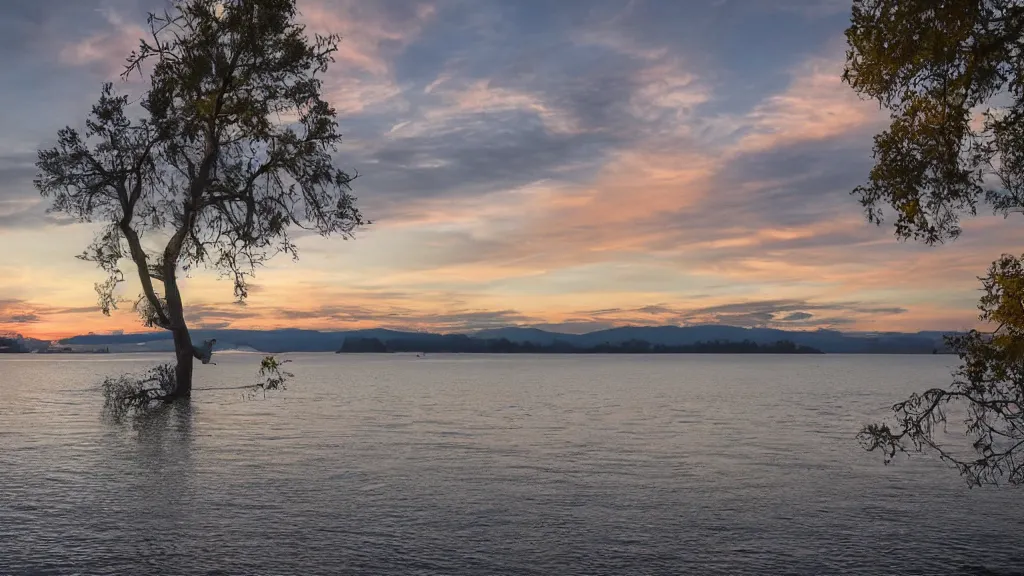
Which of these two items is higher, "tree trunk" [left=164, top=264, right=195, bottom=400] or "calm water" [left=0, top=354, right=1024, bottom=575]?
"tree trunk" [left=164, top=264, right=195, bottom=400]

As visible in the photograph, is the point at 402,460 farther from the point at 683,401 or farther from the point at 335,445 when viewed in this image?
the point at 683,401

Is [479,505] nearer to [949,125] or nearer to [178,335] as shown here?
[949,125]

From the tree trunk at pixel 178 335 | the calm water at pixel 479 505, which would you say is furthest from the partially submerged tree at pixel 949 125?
the tree trunk at pixel 178 335

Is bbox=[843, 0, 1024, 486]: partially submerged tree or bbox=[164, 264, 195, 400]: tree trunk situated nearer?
bbox=[843, 0, 1024, 486]: partially submerged tree

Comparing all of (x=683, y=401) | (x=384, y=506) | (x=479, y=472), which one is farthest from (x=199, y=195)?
(x=683, y=401)

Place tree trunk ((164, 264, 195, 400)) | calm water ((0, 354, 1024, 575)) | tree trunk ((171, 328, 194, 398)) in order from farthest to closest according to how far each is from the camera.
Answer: tree trunk ((171, 328, 194, 398)), tree trunk ((164, 264, 195, 400)), calm water ((0, 354, 1024, 575))

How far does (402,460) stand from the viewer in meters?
26.4

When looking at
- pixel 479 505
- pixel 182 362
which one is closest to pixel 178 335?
pixel 182 362

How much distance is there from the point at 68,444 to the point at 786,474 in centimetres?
2476

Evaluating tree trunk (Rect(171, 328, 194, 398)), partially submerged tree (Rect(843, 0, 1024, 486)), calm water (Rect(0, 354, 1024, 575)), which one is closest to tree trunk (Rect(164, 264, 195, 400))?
tree trunk (Rect(171, 328, 194, 398))

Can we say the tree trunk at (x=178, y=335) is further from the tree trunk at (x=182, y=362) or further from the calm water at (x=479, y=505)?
the calm water at (x=479, y=505)

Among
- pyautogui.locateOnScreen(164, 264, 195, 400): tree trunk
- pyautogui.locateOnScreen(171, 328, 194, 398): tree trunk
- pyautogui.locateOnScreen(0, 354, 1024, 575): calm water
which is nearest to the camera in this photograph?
pyautogui.locateOnScreen(0, 354, 1024, 575): calm water

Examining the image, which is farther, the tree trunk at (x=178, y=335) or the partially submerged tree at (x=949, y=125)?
the tree trunk at (x=178, y=335)

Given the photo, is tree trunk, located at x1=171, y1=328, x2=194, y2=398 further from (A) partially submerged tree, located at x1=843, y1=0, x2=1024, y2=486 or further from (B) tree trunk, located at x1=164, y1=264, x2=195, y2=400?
(A) partially submerged tree, located at x1=843, y1=0, x2=1024, y2=486
